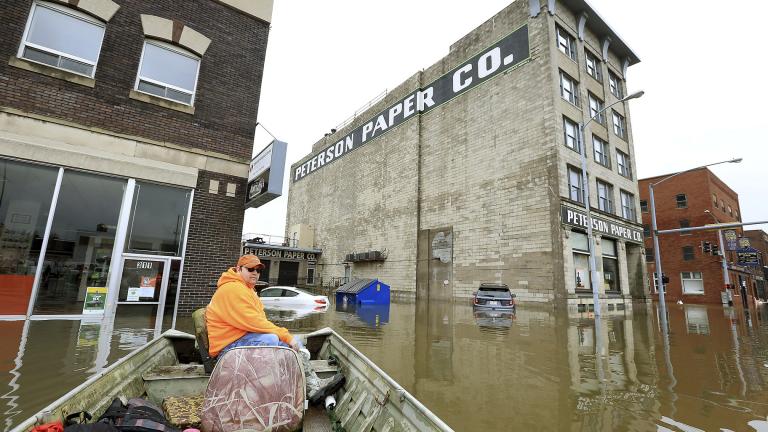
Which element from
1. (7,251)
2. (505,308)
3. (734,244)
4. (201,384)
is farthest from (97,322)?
(734,244)

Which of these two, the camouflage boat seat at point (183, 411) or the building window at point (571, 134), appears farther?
the building window at point (571, 134)

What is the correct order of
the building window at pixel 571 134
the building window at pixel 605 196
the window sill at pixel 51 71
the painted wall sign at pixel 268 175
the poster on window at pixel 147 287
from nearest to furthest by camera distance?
the window sill at pixel 51 71 < the poster on window at pixel 147 287 < the painted wall sign at pixel 268 175 < the building window at pixel 571 134 < the building window at pixel 605 196

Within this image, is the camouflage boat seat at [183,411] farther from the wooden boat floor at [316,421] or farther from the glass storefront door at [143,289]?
the glass storefront door at [143,289]

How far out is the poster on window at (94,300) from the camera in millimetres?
9359

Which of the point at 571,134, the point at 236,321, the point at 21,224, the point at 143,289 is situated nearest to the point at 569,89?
the point at 571,134

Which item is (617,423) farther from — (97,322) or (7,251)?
(7,251)

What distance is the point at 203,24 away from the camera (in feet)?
37.9

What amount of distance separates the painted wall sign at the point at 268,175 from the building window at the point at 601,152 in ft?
72.8

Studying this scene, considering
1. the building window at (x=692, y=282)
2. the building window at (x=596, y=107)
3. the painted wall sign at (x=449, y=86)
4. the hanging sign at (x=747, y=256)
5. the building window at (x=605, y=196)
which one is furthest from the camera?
the building window at (x=692, y=282)

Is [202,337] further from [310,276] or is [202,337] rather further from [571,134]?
[310,276]

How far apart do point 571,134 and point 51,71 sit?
79.5ft

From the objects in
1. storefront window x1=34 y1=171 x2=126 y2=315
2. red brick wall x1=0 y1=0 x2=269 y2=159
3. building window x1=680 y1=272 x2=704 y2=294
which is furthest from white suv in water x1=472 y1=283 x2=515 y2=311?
building window x1=680 y1=272 x2=704 y2=294

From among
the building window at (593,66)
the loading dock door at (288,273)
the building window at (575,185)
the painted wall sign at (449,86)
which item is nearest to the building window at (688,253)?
the building window at (593,66)

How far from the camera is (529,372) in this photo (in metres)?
6.83
